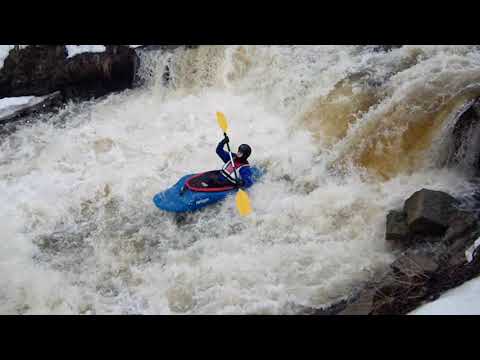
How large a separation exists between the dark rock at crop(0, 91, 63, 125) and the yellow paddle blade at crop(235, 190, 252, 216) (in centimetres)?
416

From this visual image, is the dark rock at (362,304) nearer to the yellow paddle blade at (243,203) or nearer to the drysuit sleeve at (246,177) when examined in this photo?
the yellow paddle blade at (243,203)

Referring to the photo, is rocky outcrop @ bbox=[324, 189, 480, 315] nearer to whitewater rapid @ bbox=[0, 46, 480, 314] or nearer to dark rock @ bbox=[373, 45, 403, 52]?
whitewater rapid @ bbox=[0, 46, 480, 314]

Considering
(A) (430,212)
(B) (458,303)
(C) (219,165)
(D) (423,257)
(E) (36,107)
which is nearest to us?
(B) (458,303)

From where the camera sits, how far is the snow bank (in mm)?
3303

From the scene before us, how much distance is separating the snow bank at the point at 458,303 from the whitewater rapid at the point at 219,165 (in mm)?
1060

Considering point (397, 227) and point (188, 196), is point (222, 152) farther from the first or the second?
point (397, 227)

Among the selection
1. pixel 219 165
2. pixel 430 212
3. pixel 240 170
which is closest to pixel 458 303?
pixel 430 212

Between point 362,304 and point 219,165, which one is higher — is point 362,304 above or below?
below

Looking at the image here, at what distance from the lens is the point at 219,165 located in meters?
6.76

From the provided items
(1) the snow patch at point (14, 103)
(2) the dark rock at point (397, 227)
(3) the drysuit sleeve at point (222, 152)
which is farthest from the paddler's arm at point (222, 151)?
(1) the snow patch at point (14, 103)

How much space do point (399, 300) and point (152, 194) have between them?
3440 millimetres

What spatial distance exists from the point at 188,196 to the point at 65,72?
3.81 m

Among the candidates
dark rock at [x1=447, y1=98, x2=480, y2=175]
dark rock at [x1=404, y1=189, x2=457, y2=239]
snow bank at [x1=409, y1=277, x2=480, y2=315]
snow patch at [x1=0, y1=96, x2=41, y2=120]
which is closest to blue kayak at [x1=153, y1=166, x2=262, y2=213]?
dark rock at [x1=404, y1=189, x2=457, y2=239]
